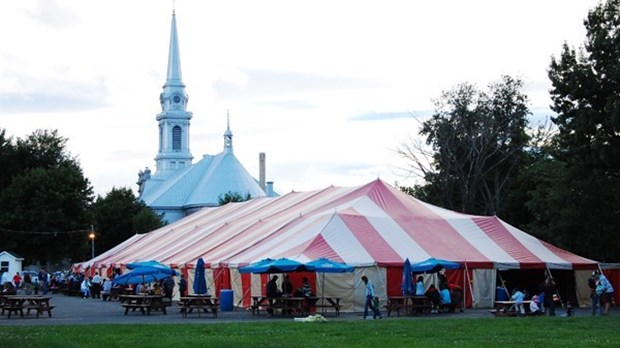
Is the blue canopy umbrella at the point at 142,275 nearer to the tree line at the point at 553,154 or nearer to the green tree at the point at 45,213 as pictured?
the tree line at the point at 553,154

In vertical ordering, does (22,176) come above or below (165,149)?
below

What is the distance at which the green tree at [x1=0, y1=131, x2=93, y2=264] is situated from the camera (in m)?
63.2

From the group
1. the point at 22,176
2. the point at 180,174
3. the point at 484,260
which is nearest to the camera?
the point at 484,260

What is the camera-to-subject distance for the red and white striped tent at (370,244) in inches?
1214

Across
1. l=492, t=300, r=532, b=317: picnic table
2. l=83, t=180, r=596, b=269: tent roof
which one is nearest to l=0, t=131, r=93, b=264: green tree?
l=83, t=180, r=596, b=269: tent roof

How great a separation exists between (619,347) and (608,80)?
58.5 feet

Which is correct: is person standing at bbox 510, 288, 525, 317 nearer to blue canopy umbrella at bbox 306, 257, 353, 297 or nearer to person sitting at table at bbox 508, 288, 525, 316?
person sitting at table at bbox 508, 288, 525, 316

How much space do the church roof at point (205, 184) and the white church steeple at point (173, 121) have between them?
9519mm

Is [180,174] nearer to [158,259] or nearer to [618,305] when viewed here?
[158,259]

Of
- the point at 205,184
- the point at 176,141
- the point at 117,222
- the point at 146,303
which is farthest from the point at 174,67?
the point at 146,303

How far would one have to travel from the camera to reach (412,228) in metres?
34.1

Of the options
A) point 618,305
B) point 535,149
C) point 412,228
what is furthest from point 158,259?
point 535,149

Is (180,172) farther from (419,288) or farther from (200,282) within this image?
(419,288)

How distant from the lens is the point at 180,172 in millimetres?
115938
